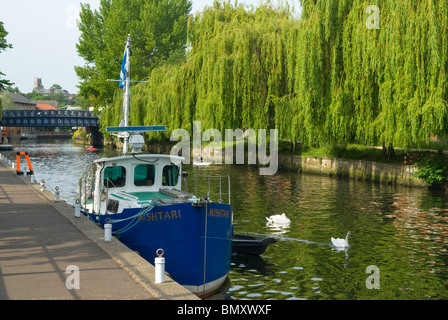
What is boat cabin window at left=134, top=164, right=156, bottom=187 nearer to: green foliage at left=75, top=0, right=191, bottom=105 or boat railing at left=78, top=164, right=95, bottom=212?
boat railing at left=78, top=164, right=95, bottom=212

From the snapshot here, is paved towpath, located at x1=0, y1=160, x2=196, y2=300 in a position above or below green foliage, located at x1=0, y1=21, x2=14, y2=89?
below

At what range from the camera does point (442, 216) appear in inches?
936

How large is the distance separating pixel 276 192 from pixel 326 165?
9.73 m

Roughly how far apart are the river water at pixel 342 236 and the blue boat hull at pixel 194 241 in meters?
0.65

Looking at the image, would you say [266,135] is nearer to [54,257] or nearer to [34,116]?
[54,257]

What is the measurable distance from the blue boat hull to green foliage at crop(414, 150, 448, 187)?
20838mm

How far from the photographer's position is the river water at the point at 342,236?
14.1 meters

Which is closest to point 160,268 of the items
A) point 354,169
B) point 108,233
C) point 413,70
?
point 108,233

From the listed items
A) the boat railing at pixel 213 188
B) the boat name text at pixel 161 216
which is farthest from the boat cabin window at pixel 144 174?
the boat railing at pixel 213 188

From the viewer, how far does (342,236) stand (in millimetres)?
20188

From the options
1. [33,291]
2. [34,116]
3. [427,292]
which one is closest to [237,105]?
[427,292]

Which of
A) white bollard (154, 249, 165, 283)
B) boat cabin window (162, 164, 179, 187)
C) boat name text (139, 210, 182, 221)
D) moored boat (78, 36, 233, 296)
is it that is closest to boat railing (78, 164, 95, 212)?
moored boat (78, 36, 233, 296)

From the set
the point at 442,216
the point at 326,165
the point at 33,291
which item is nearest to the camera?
the point at 33,291

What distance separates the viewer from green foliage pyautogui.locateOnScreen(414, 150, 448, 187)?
31766 mm
